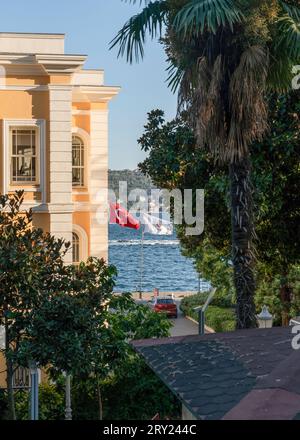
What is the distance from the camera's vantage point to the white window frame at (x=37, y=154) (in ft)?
68.3

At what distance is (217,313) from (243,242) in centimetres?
2502

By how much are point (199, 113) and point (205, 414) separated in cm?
827

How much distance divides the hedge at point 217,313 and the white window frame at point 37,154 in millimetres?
11418

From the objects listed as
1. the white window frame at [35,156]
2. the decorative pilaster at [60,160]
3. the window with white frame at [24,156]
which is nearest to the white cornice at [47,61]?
the decorative pilaster at [60,160]

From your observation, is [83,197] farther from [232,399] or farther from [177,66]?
[232,399]

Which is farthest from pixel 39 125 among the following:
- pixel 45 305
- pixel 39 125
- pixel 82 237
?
pixel 45 305

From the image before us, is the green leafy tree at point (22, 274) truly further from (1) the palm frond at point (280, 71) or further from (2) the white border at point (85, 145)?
(2) the white border at point (85, 145)

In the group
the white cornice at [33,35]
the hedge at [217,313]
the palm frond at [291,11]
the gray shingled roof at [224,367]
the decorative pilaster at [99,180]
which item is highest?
the white cornice at [33,35]

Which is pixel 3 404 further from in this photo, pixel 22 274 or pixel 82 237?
pixel 82 237

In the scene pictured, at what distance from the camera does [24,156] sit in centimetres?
2123

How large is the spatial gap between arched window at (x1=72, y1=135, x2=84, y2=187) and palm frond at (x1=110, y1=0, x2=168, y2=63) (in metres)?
8.65

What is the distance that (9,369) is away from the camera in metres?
13.4

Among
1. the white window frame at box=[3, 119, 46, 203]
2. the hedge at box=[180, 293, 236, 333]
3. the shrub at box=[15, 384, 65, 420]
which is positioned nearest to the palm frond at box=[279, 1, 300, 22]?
the white window frame at box=[3, 119, 46, 203]

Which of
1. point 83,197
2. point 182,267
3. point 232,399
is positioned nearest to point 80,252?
point 83,197
